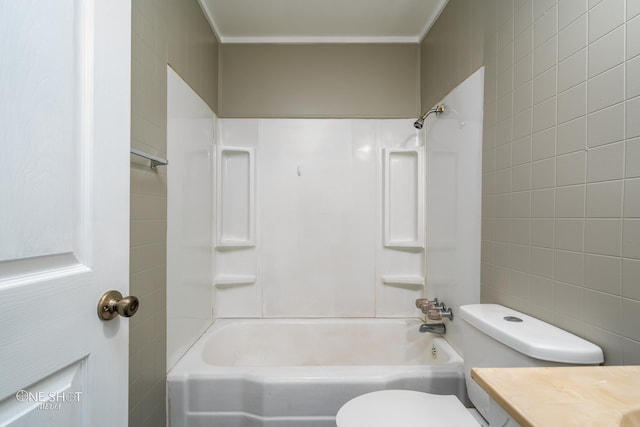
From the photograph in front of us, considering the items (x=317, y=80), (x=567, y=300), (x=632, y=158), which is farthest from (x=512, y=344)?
(x=317, y=80)

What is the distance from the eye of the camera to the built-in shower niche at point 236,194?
2010mm

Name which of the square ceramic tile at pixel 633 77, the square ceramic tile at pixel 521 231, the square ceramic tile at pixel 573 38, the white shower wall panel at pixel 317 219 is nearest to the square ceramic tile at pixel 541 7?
the square ceramic tile at pixel 573 38

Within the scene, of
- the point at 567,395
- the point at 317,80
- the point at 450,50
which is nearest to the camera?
the point at 567,395

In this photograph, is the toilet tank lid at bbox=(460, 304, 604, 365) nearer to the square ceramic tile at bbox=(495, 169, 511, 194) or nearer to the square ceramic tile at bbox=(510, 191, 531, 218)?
the square ceramic tile at bbox=(510, 191, 531, 218)

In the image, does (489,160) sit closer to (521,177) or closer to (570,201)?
(521,177)

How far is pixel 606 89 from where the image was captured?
0.73 m

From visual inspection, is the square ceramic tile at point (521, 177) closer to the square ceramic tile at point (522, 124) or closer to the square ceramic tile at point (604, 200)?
the square ceramic tile at point (522, 124)

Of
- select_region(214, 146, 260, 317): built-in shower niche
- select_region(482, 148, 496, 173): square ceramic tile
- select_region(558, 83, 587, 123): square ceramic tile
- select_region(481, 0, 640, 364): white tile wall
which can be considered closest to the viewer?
select_region(481, 0, 640, 364): white tile wall

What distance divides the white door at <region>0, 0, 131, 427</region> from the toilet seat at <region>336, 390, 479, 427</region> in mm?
703

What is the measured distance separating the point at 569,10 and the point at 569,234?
65cm

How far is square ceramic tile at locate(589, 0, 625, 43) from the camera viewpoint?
2.31ft

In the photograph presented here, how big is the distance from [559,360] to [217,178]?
1910 mm

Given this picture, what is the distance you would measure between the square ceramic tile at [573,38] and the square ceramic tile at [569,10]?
0.01 m

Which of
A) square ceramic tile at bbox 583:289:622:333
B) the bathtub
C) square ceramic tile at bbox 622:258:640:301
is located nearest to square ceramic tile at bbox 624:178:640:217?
square ceramic tile at bbox 622:258:640:301
